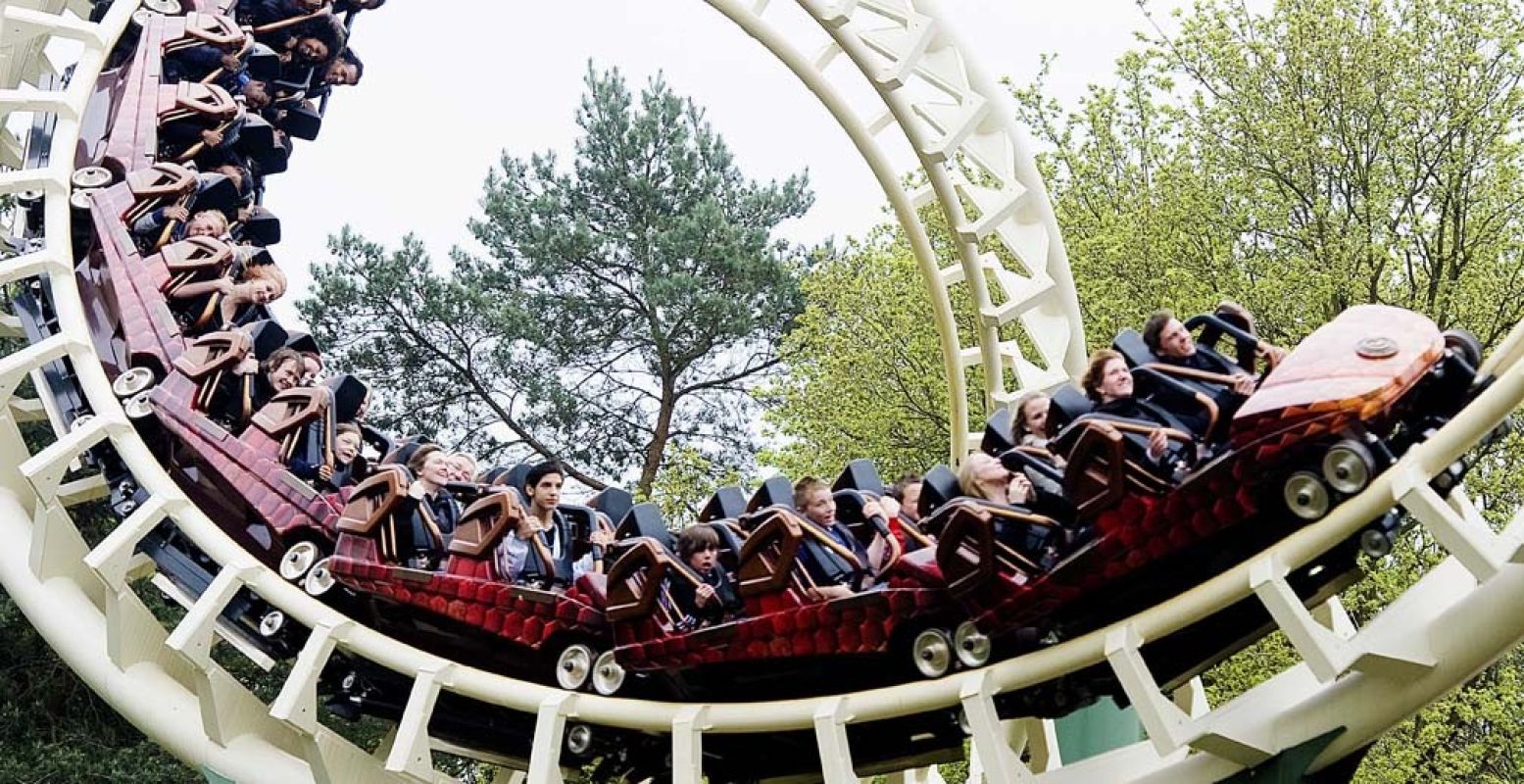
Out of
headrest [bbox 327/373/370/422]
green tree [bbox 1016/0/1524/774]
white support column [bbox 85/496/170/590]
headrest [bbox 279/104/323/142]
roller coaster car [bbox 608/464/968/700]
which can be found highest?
green tree [bbox 1016/0/1524/774]

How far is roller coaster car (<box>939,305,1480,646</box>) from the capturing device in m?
5.09

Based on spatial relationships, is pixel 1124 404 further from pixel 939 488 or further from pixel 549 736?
pixel 549 736

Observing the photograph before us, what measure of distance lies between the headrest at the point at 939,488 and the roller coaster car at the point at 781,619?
0.23 metres

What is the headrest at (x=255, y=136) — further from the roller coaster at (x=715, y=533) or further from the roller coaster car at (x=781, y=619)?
the roller coaster car at (x=781, y=619)

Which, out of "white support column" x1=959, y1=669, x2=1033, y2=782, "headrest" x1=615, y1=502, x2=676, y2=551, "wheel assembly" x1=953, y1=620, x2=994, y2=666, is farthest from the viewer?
"headrest" x1=615, y1=502, x2=676, y2=551

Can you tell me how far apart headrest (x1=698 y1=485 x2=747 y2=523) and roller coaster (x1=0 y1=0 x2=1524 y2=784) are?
19 mm

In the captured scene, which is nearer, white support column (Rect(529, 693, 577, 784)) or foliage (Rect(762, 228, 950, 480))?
white support column (Rect(529, 693, 577, 784))

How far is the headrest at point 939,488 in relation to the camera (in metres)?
6.43

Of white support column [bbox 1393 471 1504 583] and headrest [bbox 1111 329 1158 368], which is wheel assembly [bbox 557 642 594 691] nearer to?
headrest [bbox 1111 329 1158 368]

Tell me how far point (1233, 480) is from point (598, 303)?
1844cm

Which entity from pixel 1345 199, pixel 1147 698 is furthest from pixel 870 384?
pixel 1147 698

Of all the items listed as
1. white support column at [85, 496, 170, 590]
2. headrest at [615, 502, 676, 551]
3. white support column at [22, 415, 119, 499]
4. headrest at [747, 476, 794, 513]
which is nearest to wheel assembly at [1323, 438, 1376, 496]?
headrest at [747, 476, 794, 513]

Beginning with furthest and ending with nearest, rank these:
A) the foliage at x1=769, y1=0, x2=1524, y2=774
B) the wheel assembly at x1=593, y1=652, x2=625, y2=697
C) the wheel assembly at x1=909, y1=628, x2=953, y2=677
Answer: the foliage at x1=769, y1=0, x2=1524, y2=774 → the wheel assembly at x1=593, y1=652, x2=625, y2=697 → the wheel assembly at x1=909, y1=628, x2=953, y2=677

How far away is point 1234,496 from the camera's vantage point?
5281mm
